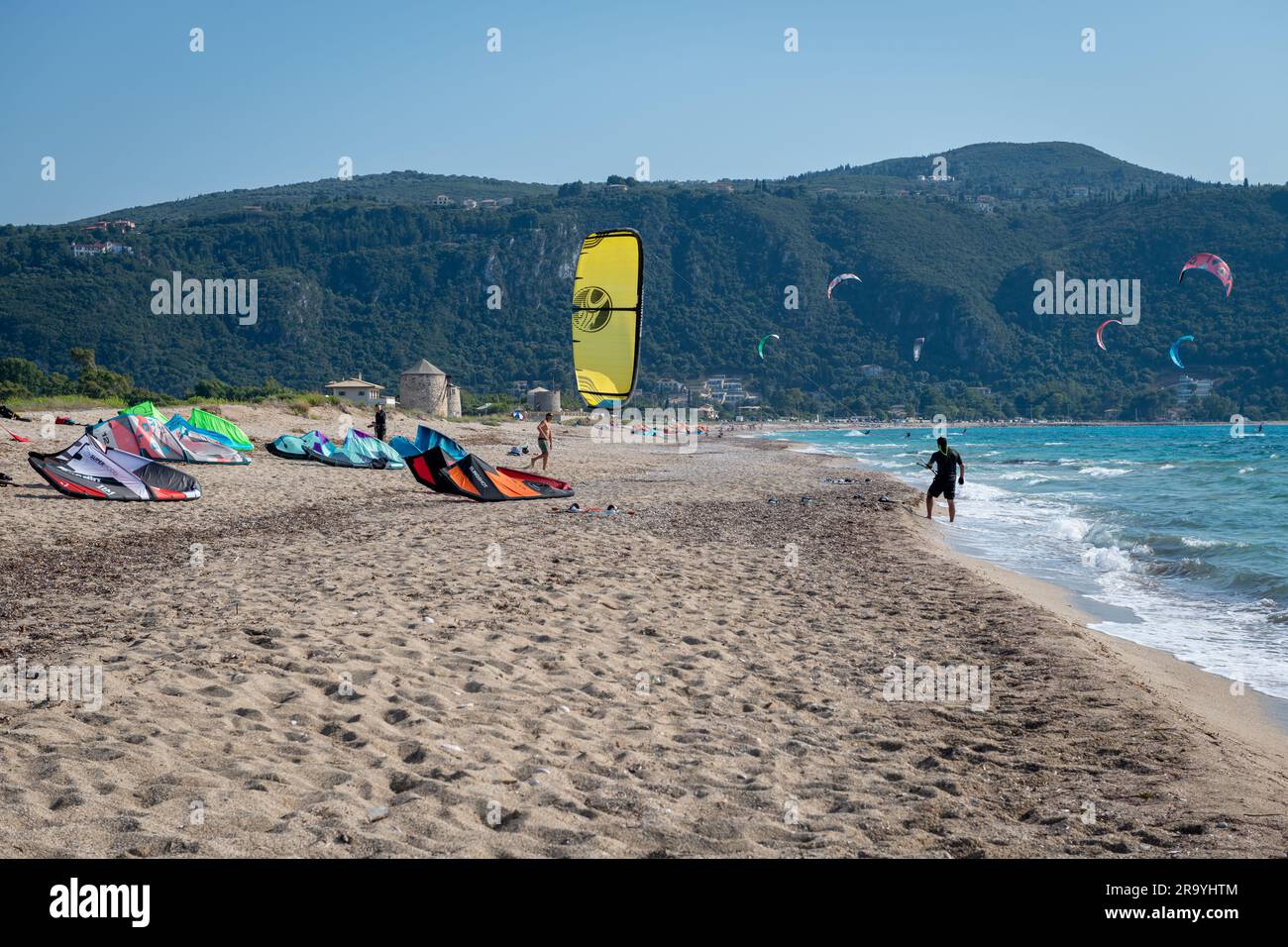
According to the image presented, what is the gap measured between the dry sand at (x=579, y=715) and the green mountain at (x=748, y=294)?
262 ft

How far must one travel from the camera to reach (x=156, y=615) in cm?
553

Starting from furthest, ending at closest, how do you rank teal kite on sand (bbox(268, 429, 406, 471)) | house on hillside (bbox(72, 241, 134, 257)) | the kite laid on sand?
house on hillside (bbox(72, 241, 134, 257)) < teal kite on sand (bbox(268, 429, 406, 471)) < the kite laid on sand

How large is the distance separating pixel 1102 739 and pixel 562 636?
2912 mm

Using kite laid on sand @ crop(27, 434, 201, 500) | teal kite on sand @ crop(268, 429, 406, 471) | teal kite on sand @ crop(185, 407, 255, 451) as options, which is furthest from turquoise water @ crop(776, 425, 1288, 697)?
teal kite on sand @ crop(185, 407, 255, 451)

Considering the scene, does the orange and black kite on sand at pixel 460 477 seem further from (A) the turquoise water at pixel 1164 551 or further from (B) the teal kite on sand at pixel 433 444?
(A) the turquoise water at pixel 1164 551

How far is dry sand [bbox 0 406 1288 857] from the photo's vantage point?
2.95 meters

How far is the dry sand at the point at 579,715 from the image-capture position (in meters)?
2.95

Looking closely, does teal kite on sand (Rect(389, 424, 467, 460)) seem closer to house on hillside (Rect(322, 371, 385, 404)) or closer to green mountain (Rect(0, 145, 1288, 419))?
house on hillside (Rect(322, 371, 385, 404))

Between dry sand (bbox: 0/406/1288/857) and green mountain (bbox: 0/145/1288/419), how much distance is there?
7976cm

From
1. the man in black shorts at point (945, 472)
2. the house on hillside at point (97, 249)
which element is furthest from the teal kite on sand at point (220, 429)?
the house on hillside at point (97, 249)
